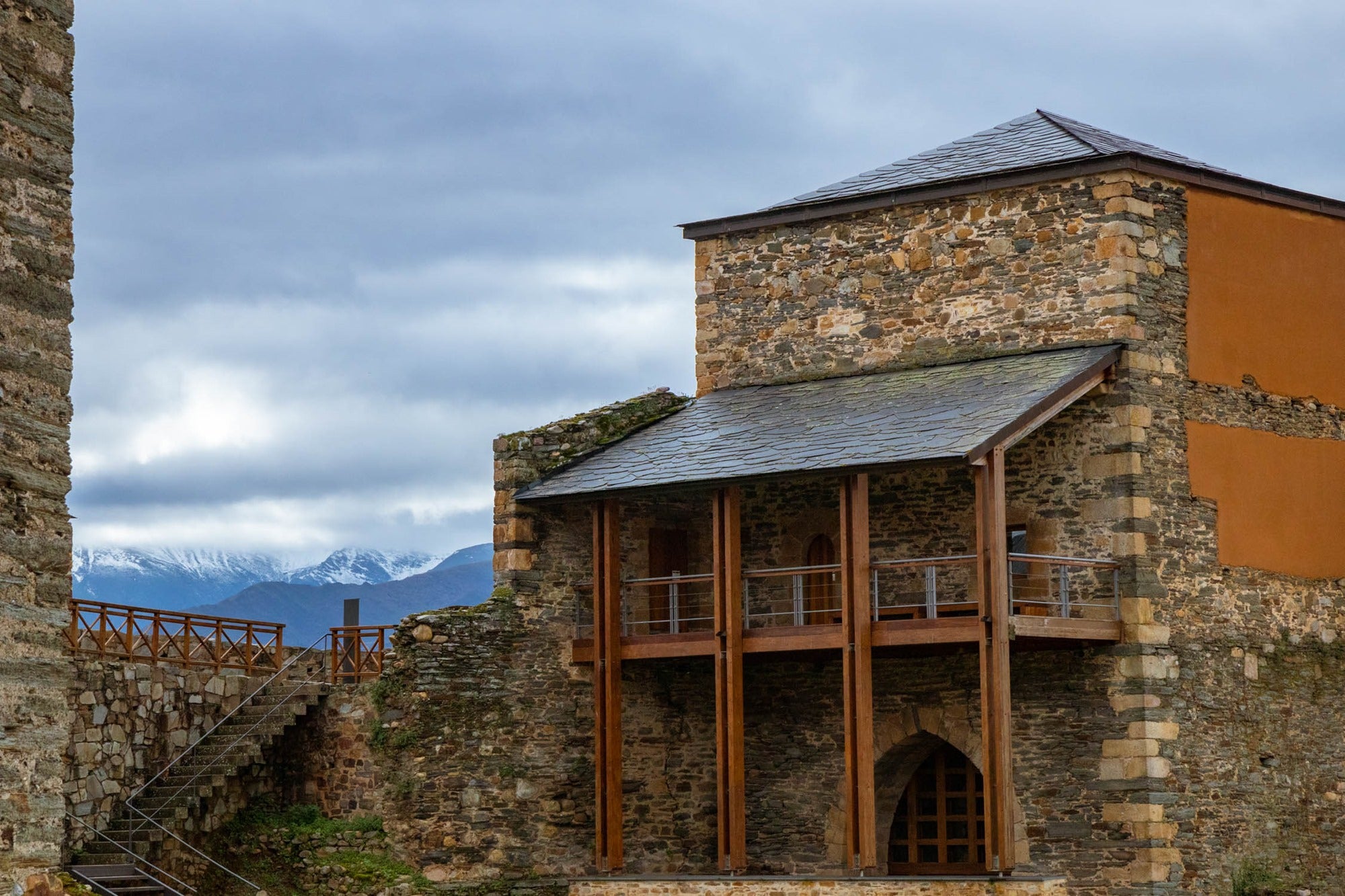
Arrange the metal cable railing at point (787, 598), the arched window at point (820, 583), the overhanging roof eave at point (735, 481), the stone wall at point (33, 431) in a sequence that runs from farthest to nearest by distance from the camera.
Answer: the arched window at point (820, 583)
the metal cable railing at point (787, 598)
the overhanging roof eave at point (735, 481)
the stone wall at point (33, 431)

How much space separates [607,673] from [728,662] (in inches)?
65.8

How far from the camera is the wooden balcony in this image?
20656 millimetres

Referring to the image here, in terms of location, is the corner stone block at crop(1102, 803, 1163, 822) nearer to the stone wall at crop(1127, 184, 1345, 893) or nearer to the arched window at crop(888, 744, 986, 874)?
the stone wall at crop(1127, 184, 1345, 893)

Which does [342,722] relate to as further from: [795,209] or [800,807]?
[795,209]

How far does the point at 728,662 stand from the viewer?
71.7ft

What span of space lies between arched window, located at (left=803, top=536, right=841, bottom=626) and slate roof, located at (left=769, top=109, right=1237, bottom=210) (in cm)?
420

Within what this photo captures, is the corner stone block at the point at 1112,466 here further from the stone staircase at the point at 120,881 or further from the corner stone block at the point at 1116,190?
the stone staircase at the point at 120,881

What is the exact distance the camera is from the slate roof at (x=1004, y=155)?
22.9 metres

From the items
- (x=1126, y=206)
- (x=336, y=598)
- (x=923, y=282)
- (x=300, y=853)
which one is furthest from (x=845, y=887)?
(x=336, y=598)

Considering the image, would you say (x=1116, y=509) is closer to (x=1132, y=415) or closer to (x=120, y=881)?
(x=1132, y=415)

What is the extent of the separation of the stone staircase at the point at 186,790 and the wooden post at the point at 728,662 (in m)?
5.33

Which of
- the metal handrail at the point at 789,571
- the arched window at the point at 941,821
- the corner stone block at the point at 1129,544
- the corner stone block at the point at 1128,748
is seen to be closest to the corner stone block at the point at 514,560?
the metal handrail at the point at 789,571

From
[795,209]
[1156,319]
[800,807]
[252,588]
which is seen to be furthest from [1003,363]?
[252,588]

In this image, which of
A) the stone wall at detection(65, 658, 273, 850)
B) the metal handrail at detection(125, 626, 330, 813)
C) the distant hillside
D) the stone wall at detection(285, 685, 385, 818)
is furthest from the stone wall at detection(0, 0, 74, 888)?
the distant hillside
